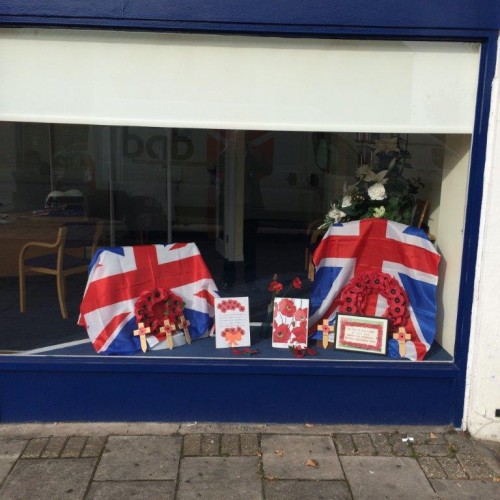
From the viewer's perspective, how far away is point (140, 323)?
3.79 metres

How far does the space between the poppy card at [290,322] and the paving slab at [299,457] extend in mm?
624

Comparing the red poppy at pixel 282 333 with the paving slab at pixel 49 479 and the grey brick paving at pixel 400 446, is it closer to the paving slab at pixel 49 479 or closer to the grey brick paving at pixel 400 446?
the grey brick paving at pixel 400 446

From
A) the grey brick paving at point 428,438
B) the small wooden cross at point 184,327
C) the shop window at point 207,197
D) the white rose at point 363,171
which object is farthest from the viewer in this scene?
the white rose at point 363,171

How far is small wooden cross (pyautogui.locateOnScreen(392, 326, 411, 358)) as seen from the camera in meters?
3.78

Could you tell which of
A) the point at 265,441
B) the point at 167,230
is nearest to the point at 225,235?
the point at 167,230

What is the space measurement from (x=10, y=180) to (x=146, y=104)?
4.26m

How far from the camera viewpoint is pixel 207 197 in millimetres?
8031

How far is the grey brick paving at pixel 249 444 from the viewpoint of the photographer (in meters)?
3.37

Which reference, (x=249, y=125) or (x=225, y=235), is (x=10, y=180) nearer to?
(x=225, y=235)

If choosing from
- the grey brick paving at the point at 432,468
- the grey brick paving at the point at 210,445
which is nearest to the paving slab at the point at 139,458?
the grey brick paving at the point at 210,445

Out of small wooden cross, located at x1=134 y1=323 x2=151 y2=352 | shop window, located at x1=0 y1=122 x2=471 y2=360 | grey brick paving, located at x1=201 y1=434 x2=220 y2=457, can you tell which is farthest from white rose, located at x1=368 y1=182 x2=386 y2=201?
grey brick paving, located at x1=201 y1=434 x2=220 y2=457

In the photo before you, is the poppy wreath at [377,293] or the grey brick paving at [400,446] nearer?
the grey brick paving at [400,446]

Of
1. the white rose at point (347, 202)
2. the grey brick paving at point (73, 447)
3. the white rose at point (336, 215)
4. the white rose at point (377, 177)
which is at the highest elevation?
the white rose at point (377, 177)

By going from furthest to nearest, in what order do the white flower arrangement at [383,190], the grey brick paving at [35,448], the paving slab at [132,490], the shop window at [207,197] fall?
the white flower arrangement at [383,190]
the shop window at [207,197]
the grey brick paving at [35,448]
the paving slab at [132,490]
